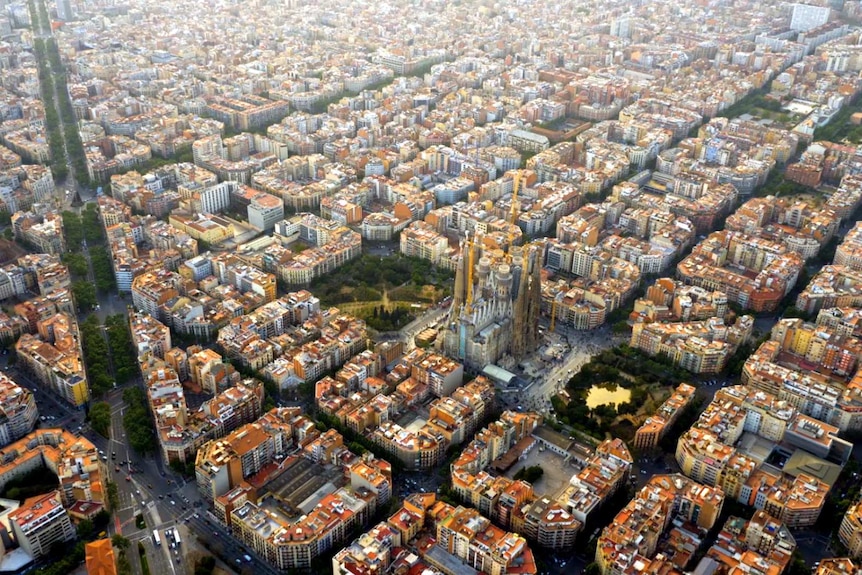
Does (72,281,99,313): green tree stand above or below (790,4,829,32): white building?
below

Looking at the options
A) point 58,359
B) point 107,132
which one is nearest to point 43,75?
point 107,132

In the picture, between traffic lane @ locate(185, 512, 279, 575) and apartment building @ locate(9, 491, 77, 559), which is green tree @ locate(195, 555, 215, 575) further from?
apartment building @ locate(9, 491, 77, 559)

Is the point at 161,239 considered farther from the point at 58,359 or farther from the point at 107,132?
the point at 107,132

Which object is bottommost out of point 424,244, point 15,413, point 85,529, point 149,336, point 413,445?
point 85,529

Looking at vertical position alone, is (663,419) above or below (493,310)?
below

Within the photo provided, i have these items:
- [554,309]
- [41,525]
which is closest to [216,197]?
[554,309]

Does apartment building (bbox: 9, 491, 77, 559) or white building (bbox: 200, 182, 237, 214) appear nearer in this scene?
apartment building (bbox: 9, 491, 77, 559)

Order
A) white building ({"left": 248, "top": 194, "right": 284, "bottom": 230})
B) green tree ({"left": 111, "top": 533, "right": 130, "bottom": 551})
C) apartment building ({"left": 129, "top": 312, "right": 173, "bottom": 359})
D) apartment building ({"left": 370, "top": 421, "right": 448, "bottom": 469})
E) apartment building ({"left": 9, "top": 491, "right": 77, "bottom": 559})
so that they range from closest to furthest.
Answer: apartment building ({"left": 9, "top": 491, "right": 77, "bottom": 559}) → green tree ({"left": 111, "top": 533, "right": 130, "bottom": 551}) → apartment building ({"left": 370, "top": 421, "right": 448, "bottom": 469}) → apartment building ({"left": 129, "top": 312, "right": 173, "bottom": 359}) → white building ({"left": 248, "top": 194, "right": 284, "bottom": 230})

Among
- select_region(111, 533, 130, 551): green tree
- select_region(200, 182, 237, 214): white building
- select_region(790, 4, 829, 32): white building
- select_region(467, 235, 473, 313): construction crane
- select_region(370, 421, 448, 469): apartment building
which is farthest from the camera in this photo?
select_region(790, 4, 829, 32): white building

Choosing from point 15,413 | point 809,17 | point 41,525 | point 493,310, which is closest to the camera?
point 41,525

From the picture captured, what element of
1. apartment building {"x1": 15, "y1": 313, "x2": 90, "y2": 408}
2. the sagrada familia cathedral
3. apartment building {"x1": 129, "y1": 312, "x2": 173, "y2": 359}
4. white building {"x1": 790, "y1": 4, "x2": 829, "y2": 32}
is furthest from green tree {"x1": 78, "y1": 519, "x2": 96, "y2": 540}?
white building {"x1": 790, "y1": 4, "x2": 829, "y2": 32}

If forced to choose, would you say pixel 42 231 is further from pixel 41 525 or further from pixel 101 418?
pixel 41 525
